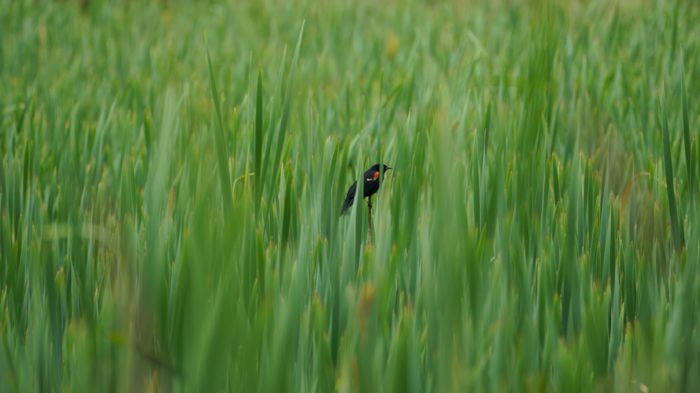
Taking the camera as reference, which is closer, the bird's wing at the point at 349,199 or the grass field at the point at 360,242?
the grass field at the point at 360,242

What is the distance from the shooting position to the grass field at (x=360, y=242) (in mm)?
789

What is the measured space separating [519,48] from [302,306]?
2.29 m

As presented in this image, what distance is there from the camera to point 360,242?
1.30 metres

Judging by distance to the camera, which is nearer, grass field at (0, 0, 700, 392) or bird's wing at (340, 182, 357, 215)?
grass field at (0, 0, 700, 392)

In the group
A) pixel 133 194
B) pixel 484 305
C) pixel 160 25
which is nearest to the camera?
pixel 484 305

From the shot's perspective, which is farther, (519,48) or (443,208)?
(519,48)

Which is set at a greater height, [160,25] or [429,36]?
[160,25]

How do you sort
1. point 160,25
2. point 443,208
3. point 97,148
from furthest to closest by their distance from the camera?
point 160,25
point 97,148
point 443,208

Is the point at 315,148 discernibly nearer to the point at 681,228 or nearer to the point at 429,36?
the point at 681,228

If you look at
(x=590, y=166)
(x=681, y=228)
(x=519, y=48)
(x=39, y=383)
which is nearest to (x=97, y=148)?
(x=39, y=383)

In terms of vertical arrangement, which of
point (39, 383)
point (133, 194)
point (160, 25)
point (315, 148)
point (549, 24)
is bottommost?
point (39, 383)

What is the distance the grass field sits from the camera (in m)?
0.79

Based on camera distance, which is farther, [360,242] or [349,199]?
[349,199]

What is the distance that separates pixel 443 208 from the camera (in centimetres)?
75
